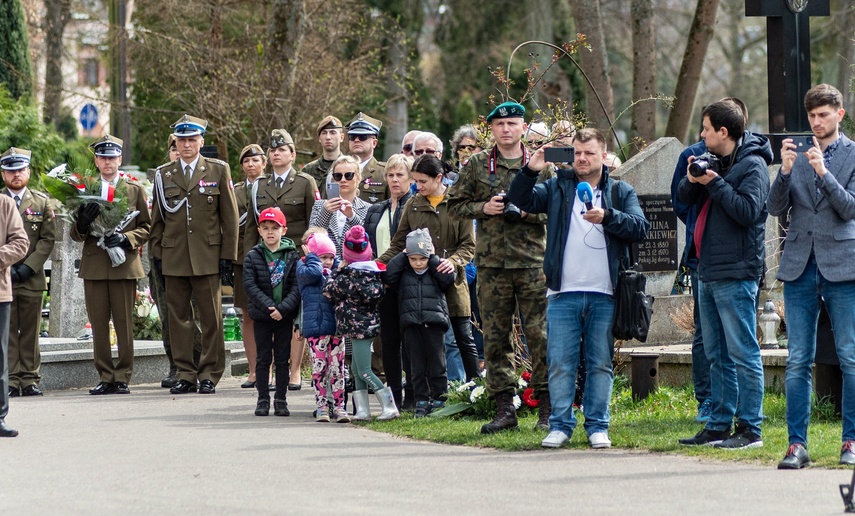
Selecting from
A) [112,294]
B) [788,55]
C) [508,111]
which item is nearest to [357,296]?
[508,111]

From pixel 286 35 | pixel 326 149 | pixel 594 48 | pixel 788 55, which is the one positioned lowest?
pixel 326 149

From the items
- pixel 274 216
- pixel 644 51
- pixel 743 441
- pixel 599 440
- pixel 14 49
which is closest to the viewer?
pixel 743 441

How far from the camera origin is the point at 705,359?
31.8 ft

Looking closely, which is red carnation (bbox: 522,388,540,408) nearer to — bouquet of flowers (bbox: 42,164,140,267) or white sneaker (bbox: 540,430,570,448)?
white sneaker (bbox: 540,430,570,448)

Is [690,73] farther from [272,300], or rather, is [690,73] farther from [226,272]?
[272,300]

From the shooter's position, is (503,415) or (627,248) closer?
(627,248)

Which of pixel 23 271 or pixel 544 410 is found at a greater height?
pixel 23 271

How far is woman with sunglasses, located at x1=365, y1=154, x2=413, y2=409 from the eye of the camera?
430 inches

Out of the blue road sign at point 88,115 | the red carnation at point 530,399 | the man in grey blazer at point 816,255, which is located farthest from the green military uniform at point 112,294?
the blue road sign at point 88,115

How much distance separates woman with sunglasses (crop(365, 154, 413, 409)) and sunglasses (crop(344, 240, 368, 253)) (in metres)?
0.55

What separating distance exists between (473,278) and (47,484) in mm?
4635

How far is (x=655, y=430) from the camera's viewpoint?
927 centimetres

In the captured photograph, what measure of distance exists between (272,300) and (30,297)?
10.3 feet

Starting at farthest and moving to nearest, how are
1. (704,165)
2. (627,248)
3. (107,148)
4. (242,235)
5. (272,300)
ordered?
(242,235) < (107,148) < (272,300) < (627,248) < (704,165)
